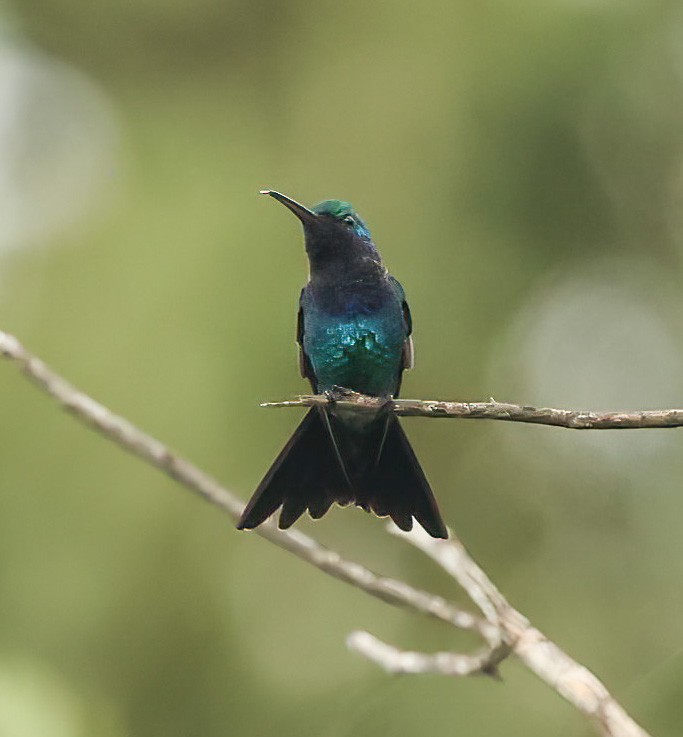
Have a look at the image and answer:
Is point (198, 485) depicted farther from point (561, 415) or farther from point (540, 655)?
point (561, 415)

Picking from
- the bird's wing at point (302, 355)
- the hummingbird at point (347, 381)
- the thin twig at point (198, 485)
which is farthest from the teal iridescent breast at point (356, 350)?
the thin twig at point (198, 485)

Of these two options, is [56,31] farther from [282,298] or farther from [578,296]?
[578,296]

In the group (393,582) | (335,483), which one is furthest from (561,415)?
(335,483)

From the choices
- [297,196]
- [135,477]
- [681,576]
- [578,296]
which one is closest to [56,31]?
[297,196]

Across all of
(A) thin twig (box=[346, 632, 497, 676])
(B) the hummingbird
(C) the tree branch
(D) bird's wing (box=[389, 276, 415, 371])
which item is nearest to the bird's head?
(B) the hummingbird

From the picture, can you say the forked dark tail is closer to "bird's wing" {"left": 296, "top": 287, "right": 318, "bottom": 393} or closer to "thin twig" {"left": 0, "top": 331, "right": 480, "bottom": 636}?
"thin twig" {"left": 0, "top": 331, "right": 480, "bottom": 636}

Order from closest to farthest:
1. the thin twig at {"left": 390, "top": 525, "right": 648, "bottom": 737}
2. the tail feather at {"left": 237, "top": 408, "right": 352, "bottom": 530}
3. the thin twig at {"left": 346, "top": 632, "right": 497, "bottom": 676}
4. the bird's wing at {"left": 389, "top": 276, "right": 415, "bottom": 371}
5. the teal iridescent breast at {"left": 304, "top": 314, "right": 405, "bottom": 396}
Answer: the thin twig at {"left": 390, "top": 525, "right": 648, "bottom": 737}
the thin twig at {"left": 346, "top": 632, "right": 497, "bottom": 676}
the tail feather at {"left": 237, "top": 408, "right": 352, "bottom": 530}
the teal iridescent breast at {"left": 304, "top": 314, "right": 405, "bottom": 396}
the bird's wing at {"left": 389, "top": 276, "right": 415, "bottom": 371}

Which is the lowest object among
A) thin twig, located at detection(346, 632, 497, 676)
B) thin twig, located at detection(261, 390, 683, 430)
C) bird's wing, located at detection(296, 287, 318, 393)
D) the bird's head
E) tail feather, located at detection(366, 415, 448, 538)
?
thin twig, located at detection(346, 632, 497, 676)
